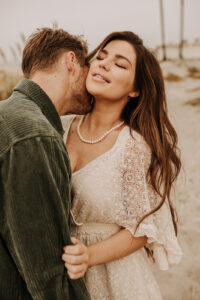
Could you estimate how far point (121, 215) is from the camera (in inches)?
67.7

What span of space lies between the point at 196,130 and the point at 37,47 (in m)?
6.41

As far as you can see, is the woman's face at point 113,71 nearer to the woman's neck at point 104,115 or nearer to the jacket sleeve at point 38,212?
the woman's neck at point 104,115

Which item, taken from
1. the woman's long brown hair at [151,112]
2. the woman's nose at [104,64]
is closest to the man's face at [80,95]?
the woman's nose at [104,64]

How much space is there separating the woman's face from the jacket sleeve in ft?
2.99

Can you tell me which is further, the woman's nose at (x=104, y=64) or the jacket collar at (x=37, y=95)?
the woman's nose at (x=104, y=64)

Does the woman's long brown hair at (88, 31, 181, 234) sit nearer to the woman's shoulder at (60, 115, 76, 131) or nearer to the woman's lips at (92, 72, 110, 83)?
the woman's lips at (92, 72, 110, 83)

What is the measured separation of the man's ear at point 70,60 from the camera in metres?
1.74

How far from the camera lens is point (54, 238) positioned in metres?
1.13

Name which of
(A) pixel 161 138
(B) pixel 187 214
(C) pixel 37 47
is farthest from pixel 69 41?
(B) pixel 187 214

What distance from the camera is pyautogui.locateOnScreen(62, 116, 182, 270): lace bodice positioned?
167 cm

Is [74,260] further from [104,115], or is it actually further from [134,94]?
[134,94]

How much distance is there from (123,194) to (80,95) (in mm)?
752

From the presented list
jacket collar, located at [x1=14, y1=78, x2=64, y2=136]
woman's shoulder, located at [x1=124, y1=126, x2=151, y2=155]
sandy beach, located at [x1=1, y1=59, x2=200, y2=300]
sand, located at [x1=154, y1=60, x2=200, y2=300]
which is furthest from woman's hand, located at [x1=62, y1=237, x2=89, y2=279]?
sandy beach, located at [x1=1, y1=59, x2=200, y2=300]

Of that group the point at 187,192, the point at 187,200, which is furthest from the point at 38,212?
the point at 187,192
